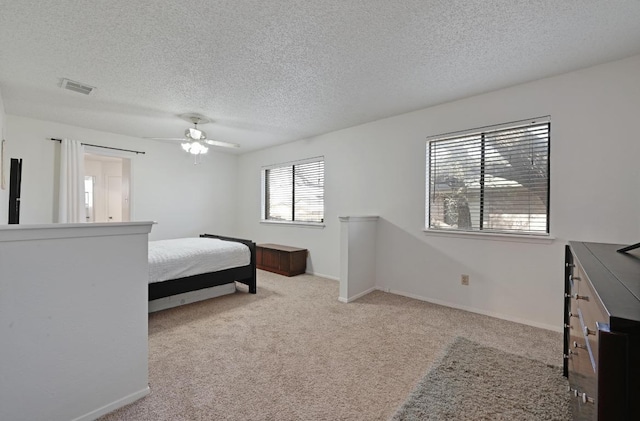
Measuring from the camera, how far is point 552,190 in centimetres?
264

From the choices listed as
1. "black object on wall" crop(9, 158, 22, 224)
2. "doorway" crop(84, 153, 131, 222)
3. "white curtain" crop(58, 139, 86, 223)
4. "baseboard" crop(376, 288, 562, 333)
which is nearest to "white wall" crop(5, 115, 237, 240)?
"white curtain" crop(58, 139, 86, 223)

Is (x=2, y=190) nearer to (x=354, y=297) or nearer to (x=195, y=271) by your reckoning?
Result: (x=195, y=271)

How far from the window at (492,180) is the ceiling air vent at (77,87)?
3.85 m

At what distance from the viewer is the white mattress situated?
9.66ft

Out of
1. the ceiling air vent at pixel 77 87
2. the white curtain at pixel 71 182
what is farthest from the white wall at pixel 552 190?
the white curtain at pixel 71 182

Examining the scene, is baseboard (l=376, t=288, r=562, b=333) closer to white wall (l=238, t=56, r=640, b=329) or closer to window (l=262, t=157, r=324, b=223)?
white wall (l=238, t=56, r=640, b=329)

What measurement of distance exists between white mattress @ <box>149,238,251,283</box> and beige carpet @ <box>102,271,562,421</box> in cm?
43

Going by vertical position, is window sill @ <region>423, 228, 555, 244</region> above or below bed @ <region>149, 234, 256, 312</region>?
above

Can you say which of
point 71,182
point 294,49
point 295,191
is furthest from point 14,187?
point 295,191

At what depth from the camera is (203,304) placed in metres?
3.31

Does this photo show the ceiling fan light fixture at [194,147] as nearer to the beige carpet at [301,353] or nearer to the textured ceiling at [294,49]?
the textured ceiling at [294,49]

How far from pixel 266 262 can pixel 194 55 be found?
355 centimetres

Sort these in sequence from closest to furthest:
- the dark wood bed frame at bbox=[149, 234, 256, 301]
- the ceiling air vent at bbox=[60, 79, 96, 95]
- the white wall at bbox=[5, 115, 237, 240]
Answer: the ceiling air vent at bbox=[60, 79, 96, 95] → the dark wood bed frame at bbox=[149, 234, 256, 301] → the white wall at bbox=[5, 115, 237, 240]

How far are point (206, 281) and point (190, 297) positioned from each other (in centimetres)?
29
